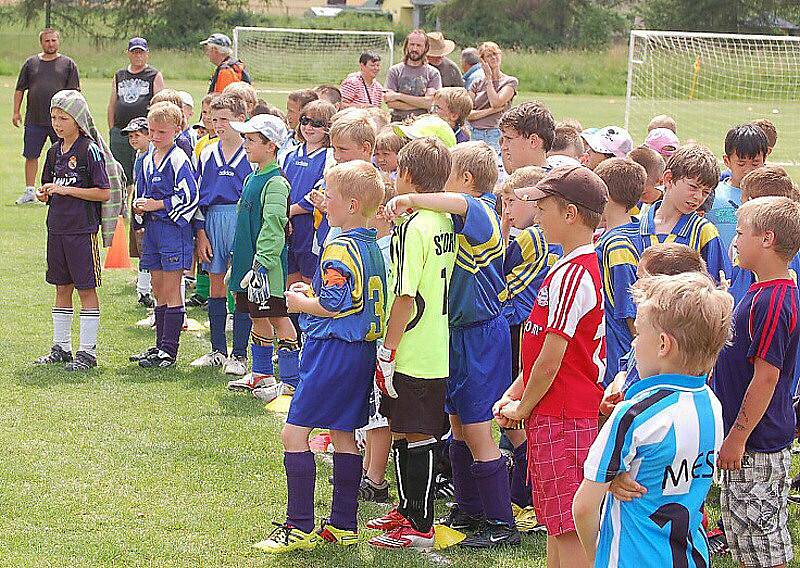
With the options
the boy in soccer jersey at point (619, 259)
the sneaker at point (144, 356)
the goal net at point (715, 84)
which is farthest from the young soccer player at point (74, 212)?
the goal net at point (715, 84)

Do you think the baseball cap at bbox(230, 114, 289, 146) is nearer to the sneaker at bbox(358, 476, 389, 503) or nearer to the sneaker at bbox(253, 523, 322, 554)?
the sneaker at bbox(358, 476, 389, 503)

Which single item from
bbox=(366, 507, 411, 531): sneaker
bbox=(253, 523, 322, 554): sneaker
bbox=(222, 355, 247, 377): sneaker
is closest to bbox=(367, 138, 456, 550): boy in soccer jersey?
bbox=(366, 507, 411, 531): sneaker


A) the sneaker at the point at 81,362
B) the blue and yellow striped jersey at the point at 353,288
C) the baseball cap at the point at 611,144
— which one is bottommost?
the sneaker at the point at 81,362

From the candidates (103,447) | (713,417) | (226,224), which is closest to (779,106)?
(226,224)

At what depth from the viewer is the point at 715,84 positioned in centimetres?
2550

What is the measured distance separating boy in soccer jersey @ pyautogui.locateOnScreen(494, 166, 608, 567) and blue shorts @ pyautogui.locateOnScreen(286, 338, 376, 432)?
3.24 ft

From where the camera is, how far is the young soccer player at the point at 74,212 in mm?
7555

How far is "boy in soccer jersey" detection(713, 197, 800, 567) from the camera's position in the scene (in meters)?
4.14

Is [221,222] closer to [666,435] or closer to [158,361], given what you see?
[158,361]

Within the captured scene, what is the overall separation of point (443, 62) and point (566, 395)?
9960 millimetres

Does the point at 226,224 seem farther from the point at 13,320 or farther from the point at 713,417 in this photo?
the point at 713,417

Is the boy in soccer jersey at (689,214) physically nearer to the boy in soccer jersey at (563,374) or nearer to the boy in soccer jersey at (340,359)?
the boy in soccer jersey at (563,374)

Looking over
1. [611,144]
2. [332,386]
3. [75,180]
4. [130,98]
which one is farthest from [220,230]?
[130,98]

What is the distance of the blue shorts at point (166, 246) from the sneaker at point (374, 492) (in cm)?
294
